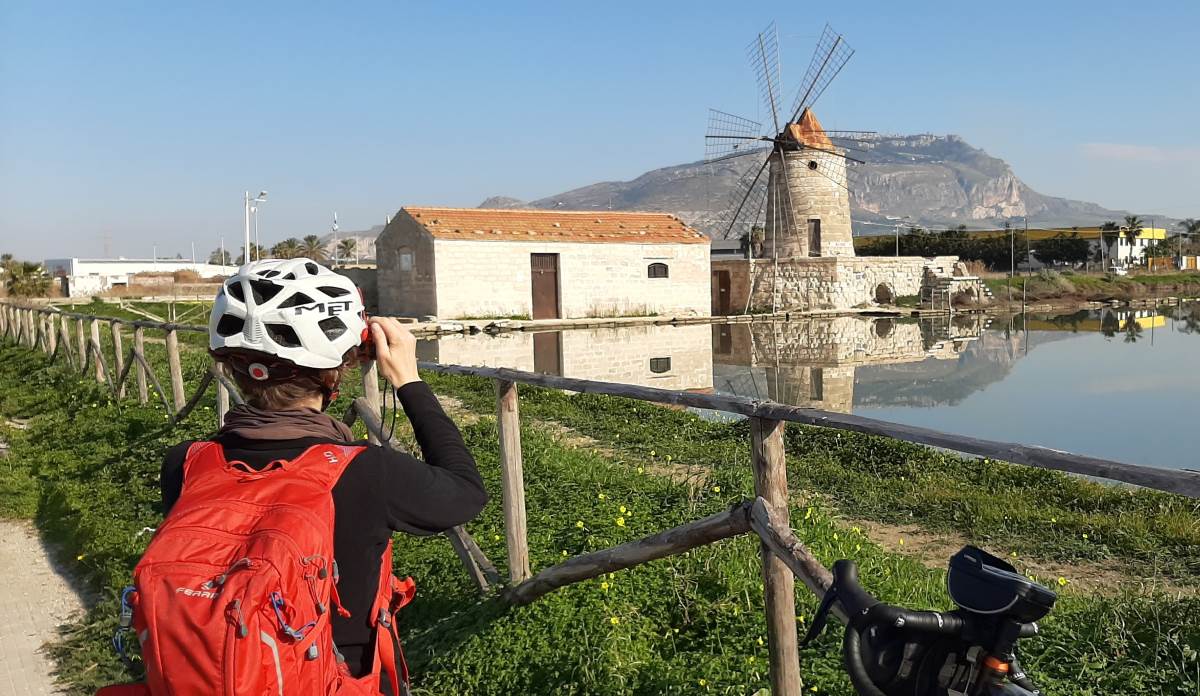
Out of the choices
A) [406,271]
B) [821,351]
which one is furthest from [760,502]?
[406,271]

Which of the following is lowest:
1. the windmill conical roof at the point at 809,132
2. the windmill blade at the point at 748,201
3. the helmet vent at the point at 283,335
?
the helmet vent at the point at 283,335

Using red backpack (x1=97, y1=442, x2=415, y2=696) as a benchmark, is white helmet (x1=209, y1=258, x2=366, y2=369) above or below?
above

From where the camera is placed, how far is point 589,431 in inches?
358

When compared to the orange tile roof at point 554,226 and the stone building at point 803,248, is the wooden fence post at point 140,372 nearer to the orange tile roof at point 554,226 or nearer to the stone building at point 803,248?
the orange tile roof at point 554,226

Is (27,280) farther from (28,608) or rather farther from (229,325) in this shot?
(229,325)

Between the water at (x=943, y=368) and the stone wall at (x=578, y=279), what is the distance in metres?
2.46

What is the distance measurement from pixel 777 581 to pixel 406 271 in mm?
29732

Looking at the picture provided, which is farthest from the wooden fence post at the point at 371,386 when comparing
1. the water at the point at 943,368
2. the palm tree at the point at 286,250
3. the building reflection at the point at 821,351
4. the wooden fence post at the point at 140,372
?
the palm tree at the point at 286,250

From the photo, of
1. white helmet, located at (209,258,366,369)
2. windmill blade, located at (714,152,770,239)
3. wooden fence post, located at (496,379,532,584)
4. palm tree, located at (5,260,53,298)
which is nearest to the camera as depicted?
white helmet, located at (209,258,366,369)

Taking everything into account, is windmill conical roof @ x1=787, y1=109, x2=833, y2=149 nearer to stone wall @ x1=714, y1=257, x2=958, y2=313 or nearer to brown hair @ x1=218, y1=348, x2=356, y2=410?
stone wall @ x1=714, y1=257, x2=958, y2=313

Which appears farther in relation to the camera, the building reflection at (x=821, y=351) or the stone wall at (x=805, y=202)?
the stone wall at (x=805, y=202)

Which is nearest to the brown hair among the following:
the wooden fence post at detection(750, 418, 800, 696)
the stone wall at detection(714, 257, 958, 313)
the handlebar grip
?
the handlebar grip

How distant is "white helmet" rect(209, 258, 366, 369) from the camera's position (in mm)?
1729

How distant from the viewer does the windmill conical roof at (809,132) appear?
37.5 meters
